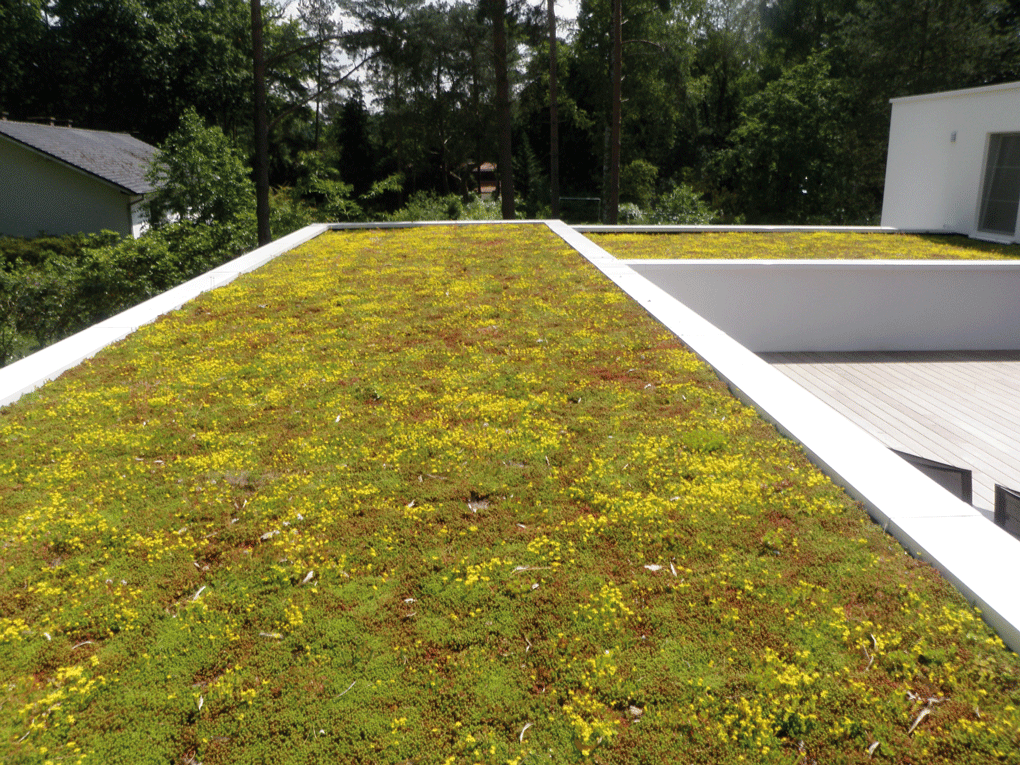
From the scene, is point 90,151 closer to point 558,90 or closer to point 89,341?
point 558,90

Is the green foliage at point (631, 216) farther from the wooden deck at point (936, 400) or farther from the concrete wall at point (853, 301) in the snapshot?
the wooden deck at point (936, 400)

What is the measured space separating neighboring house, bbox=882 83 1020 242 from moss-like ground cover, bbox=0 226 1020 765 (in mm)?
11048

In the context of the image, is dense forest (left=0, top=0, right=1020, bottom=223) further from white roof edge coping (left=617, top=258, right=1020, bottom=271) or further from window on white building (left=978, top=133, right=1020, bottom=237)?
white roof edge coping (left=617, top=258, right=1020, bottom=271)

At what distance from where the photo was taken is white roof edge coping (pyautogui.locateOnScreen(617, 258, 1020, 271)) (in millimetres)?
9992

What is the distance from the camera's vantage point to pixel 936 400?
865 cm

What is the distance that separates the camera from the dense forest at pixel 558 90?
26547mm

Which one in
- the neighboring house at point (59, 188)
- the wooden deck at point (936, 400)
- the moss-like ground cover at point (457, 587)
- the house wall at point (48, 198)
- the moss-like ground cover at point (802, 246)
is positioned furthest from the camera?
the house wall at point (48, 198)

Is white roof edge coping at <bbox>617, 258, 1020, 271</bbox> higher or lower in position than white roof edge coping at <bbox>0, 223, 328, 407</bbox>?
higher

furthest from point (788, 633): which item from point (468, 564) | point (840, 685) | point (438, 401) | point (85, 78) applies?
point (85, 78)

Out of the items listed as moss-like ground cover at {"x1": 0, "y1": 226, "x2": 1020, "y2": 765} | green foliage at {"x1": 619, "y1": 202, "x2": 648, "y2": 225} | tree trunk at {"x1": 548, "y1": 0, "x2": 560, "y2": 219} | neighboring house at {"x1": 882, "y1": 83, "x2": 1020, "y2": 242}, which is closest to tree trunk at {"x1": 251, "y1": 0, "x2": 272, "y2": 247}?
tree trunk at {"x1": 548, "y1": 0, "x2": 560, "y2": 219}

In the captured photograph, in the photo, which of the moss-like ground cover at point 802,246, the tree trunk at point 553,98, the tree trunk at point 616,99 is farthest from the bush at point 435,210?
the moss-like ground cover at point 802,246

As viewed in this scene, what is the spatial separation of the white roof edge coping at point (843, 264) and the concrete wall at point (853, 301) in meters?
0.01

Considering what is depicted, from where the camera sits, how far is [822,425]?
153 inches

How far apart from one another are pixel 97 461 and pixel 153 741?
2.00 m
